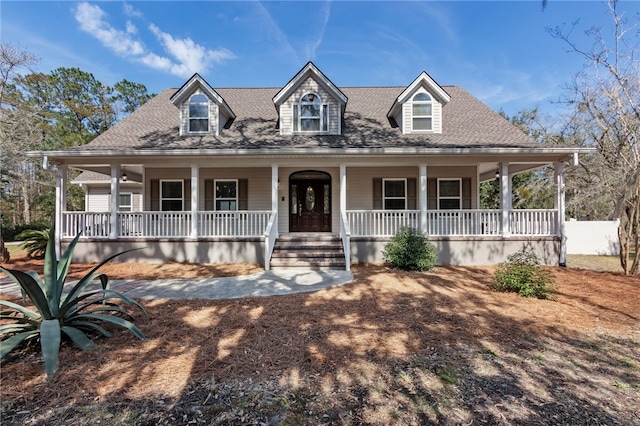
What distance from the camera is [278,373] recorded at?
9.98ft

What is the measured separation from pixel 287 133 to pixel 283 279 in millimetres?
5638

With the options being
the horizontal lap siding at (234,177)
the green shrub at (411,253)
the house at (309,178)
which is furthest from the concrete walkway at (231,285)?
the horizontal lap siding at (234,177)

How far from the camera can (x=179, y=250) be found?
9.62m

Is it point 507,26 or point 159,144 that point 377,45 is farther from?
point 159,144

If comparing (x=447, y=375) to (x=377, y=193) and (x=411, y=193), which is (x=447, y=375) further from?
(x=411, y=193)

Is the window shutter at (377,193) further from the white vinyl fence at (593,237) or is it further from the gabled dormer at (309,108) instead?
the white vinyl fence at (593,237)

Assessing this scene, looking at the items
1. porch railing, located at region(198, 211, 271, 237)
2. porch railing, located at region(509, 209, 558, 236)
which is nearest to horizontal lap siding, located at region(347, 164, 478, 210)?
porch railing, located at region(509, 209, 558, 236)

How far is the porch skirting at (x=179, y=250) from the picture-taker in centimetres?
957

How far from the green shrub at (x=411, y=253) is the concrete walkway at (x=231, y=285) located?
150 cm

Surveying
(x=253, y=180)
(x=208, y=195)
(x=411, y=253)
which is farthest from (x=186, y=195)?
(x=411, y=253)

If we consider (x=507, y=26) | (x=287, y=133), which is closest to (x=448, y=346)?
(x=287, y=133)

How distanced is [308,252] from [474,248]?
5.28 metres

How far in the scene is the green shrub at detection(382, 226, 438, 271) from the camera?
8.23 meters

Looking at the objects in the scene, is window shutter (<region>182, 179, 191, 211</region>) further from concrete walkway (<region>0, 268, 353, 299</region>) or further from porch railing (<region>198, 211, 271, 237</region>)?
concrete walkway (<region>0, 268, 353, 299</region>)
